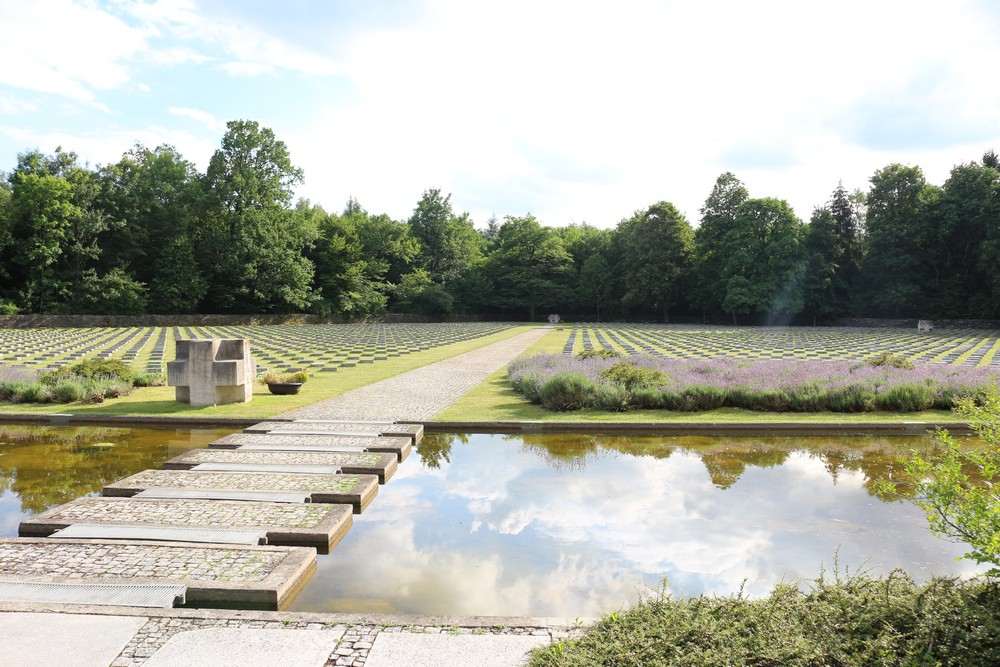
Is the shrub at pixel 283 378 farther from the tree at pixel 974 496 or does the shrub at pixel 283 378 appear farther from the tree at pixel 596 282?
the tree at pixel 596 282

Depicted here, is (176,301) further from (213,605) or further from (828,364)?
(213,605)

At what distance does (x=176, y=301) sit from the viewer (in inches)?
1994

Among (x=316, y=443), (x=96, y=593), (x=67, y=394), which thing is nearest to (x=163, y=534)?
(x=96, y=593)

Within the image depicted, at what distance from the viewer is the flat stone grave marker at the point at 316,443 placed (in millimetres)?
8445

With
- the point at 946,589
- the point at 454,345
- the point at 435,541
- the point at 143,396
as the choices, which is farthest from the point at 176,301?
the point at 946,589

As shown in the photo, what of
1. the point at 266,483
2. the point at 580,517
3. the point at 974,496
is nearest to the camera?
the point at 974,496

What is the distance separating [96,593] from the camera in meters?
4.16

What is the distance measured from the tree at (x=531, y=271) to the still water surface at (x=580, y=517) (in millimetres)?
58203

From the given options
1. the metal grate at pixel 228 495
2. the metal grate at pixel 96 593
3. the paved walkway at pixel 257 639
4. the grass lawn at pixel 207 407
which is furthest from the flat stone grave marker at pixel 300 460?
the paved walkway at pixel 257 639

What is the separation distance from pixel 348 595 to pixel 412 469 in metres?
3.50

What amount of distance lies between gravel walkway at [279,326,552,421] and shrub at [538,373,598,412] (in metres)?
1.93

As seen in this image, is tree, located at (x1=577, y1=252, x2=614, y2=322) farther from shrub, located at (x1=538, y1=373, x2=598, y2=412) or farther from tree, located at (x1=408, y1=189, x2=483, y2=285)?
shrub, located at (x1=538, y1=373, x2=598, y2=412)

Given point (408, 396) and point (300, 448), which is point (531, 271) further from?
point (300, 448)

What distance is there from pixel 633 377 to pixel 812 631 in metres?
9.38
